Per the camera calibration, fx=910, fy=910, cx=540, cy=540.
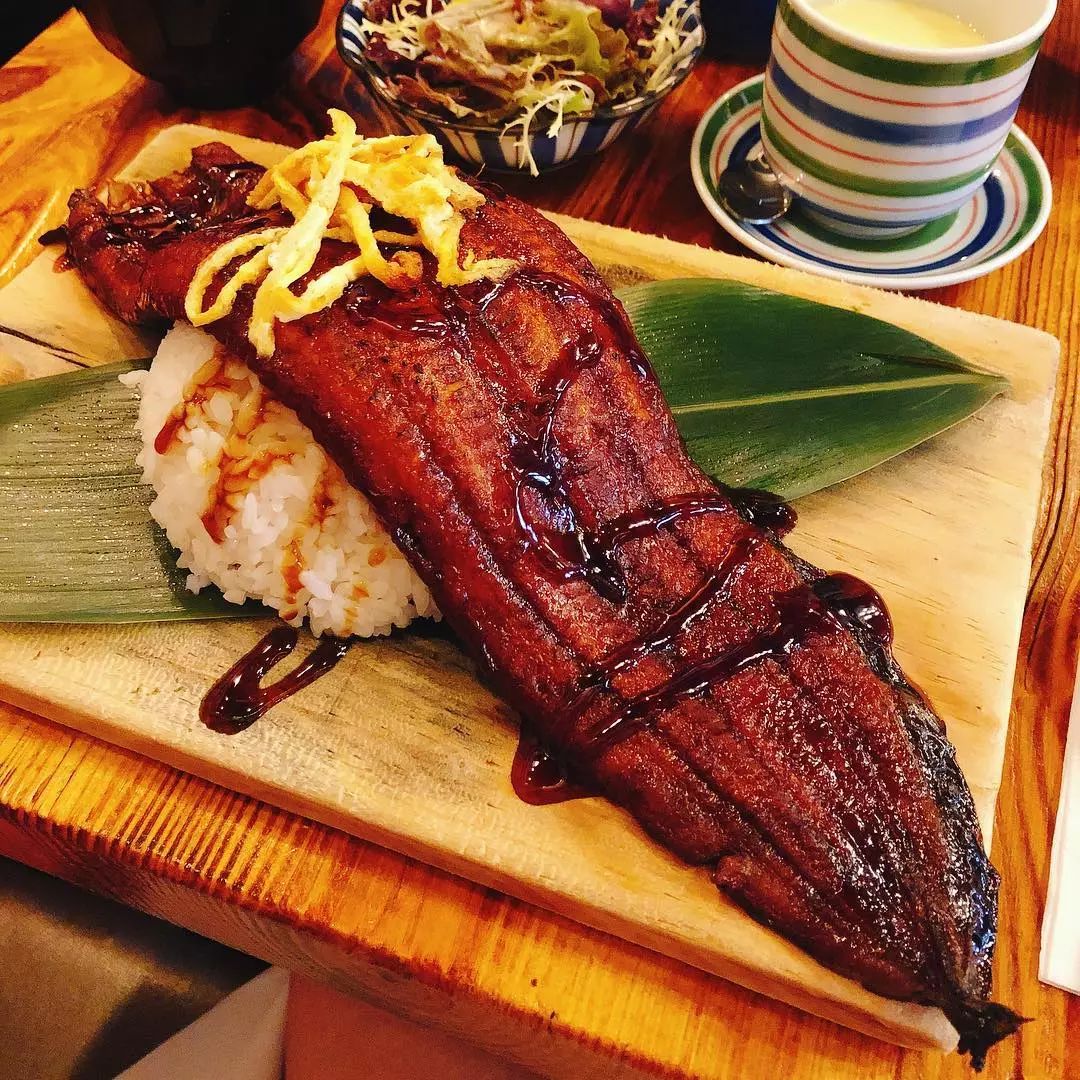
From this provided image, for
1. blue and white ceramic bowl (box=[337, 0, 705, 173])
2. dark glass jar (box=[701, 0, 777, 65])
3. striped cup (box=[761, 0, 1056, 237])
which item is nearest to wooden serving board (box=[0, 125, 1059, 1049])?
striped cup (box=[761, 0, 1056, 237])

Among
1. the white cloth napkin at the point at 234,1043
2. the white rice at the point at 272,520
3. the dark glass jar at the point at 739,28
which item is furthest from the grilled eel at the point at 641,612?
the dark glass jar at the point at 739,28

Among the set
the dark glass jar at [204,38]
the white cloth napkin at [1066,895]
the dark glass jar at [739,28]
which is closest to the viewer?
the white cloth napkin at [1066,895]

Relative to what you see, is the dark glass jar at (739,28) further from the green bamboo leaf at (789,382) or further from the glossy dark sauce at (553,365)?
the glossy dark sauce at (553,365)

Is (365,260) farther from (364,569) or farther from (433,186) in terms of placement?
(364,569)

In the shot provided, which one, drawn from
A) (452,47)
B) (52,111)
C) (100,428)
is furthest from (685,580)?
(52,111)

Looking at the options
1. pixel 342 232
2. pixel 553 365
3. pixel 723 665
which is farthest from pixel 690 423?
pixel 342 232

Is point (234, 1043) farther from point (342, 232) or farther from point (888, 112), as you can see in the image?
point (888, 112)
